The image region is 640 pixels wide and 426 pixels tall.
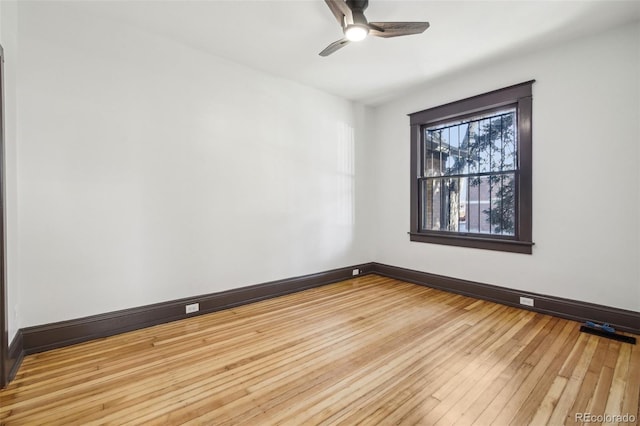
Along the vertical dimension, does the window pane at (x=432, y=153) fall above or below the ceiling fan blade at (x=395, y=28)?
below

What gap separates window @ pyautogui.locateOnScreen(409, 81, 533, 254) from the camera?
11.2 feet

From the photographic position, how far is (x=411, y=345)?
2.47 m

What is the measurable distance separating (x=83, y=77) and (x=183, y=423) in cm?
287

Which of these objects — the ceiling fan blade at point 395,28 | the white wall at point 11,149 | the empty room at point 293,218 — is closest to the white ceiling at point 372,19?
the empty room at point 293,218

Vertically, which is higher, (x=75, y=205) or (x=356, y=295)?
(x=75, y=205)

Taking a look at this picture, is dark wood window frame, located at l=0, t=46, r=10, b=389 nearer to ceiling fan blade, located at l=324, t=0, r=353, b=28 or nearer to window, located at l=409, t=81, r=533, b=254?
ceiling fan blade, located at l=324, t=0, r=353, b=28

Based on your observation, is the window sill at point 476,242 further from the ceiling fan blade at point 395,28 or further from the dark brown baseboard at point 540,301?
the ceiling fan blade at point 395,28

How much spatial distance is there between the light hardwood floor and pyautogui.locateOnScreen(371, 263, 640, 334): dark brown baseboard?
0.61ft

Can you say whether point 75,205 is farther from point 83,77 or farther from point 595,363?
point 595,363

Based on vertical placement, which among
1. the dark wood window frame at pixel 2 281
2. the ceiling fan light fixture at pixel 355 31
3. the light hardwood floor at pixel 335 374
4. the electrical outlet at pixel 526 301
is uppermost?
the ceiling fan light fixture at pixel 355 31

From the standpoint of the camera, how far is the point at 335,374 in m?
2.06

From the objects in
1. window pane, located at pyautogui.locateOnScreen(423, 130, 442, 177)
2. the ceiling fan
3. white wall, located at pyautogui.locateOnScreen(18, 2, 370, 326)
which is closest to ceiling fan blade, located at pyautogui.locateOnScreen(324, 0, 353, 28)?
the ceiling fan

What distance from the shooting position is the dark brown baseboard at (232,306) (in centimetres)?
236

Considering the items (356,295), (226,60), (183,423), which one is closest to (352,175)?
(356,295)
